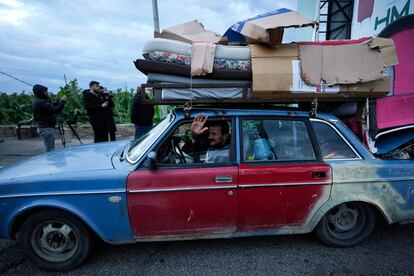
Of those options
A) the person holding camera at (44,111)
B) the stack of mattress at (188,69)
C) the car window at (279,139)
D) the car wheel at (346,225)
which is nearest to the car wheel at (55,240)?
the stack of mattress at (188,69)

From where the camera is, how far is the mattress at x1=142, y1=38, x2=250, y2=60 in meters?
2.74

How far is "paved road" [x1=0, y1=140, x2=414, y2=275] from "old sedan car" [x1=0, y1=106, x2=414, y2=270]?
22cm

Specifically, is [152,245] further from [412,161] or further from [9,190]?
[412,161]

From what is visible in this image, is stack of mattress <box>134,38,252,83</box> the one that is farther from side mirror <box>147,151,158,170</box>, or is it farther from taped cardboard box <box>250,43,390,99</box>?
side mirror <box>147,151,158,170</box>

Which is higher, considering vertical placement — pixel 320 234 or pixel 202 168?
pixel 202 168

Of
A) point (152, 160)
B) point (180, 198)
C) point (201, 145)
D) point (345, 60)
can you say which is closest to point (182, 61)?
point (201, 145)

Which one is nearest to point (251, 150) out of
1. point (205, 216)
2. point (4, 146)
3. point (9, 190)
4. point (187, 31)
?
point (205, 216)

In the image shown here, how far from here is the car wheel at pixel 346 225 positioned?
3055 mm

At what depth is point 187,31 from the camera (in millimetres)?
3209

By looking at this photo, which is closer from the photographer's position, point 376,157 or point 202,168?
point 202,168

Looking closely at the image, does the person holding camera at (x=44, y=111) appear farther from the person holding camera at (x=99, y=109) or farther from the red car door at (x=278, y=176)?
the red car door at (x=278, y=176)

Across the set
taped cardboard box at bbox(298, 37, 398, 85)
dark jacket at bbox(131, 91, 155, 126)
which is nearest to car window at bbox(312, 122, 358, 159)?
taped cardboard box at bbox(298, 37, 398, 85)

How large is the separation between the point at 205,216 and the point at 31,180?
1660mm

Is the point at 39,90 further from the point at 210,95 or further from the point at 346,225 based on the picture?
the point at 346,225
